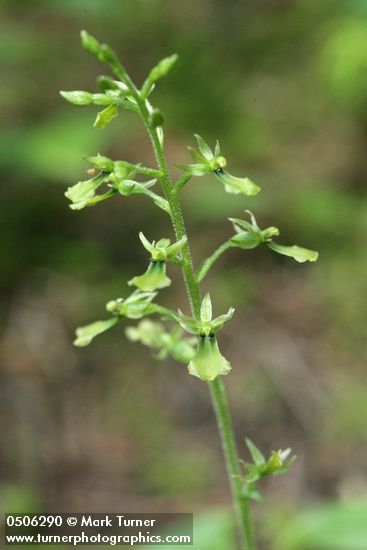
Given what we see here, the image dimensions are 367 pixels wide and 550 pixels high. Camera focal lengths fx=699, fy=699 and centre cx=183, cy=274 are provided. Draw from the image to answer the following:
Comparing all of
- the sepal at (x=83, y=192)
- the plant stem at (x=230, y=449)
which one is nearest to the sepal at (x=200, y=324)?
the plant stem at (x=230, y=449)

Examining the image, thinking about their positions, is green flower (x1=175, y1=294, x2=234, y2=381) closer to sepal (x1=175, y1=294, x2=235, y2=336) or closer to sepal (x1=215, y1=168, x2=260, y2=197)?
sepal (x1=175, y1=294, x2=235, y2=336)

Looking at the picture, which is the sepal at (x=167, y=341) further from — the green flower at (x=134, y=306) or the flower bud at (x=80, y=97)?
the flower bud at (x=80, y=97)

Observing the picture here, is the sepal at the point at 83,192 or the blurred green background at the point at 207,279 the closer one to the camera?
the sepal at the point at 83,192

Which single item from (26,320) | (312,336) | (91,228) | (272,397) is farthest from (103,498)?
(91,228)

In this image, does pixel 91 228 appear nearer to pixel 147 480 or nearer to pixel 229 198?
pixel 229 198

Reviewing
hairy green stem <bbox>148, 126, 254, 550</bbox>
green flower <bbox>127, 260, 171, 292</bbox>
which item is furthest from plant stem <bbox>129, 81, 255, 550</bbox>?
green flower <bbox>127, 260, 171, 292</bbox>

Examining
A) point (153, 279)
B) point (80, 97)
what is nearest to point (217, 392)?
point (153, 279)
